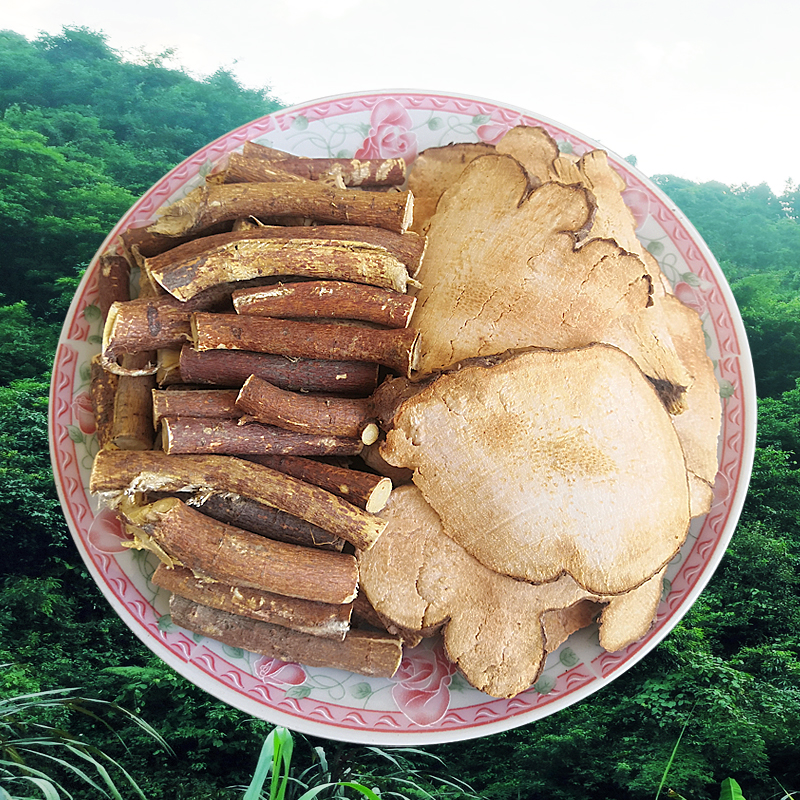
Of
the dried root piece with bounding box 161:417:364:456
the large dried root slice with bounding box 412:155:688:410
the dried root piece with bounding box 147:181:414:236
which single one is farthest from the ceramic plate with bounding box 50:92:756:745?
the dried root piece with bounding box 161:417:364:456

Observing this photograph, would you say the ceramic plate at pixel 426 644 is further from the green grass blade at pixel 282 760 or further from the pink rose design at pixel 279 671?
the green grass blade at pixel 282 760

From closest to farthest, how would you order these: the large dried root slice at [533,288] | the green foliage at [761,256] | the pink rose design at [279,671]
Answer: the large dried root slice at [533,288], the pink rose design at [279,671], the green foliage at [761,256]

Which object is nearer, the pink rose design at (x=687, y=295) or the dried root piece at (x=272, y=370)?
the dried root piece at (x=272, y=370)

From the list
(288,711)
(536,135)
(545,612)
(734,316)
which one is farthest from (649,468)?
(288,711)

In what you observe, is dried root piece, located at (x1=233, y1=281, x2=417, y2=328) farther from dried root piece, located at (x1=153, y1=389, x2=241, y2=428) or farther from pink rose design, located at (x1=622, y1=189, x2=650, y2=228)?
pink rose design, located at (x1=622, y1=189, x2=650, y2=228)

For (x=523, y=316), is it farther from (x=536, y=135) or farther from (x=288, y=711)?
(x=288, y=711)

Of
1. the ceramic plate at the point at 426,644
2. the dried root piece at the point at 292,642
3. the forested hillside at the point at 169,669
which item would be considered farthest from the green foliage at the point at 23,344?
the dried root piece at the point at 292,642

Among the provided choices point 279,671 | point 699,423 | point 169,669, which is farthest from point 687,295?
point 169,669
